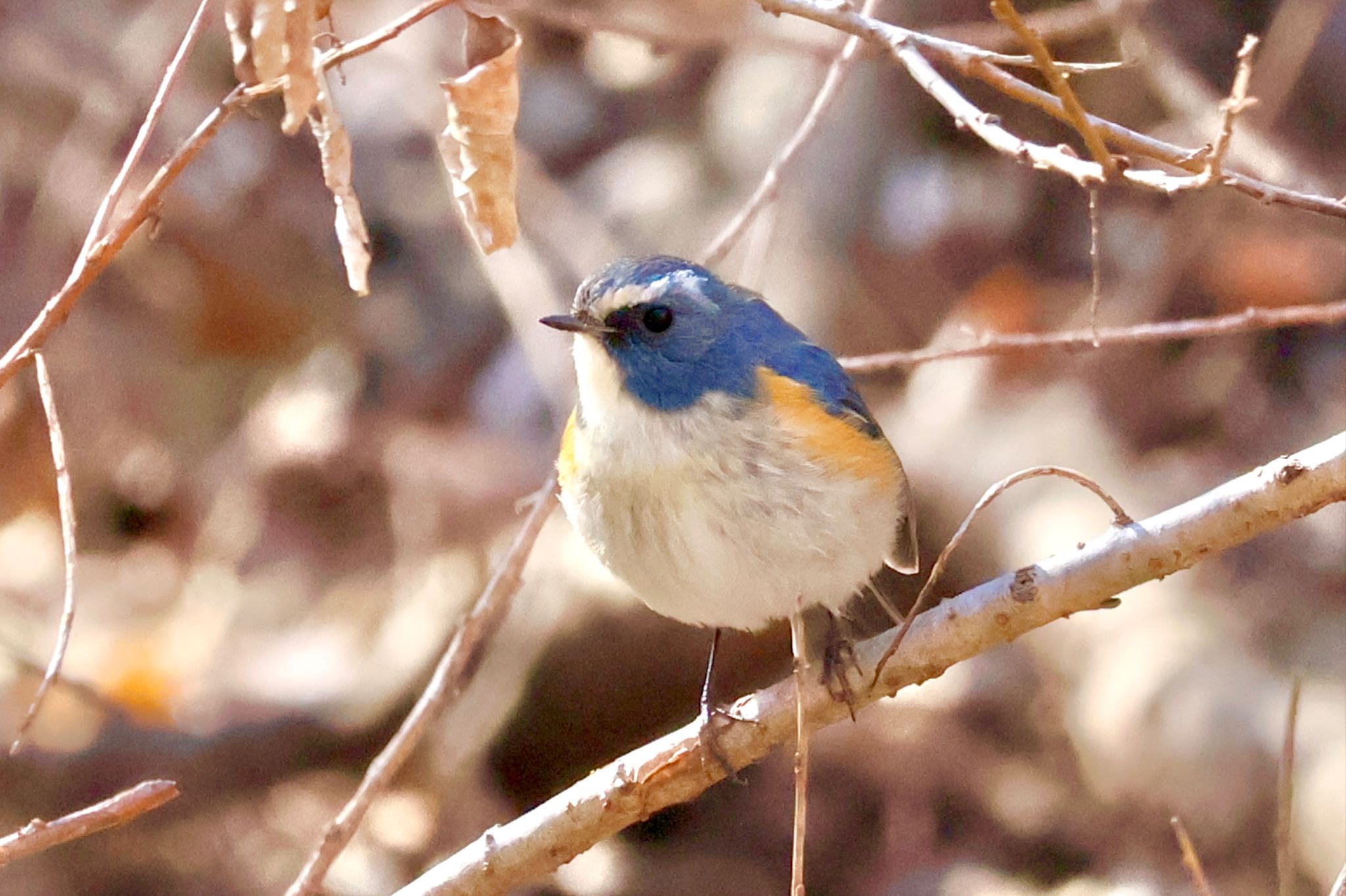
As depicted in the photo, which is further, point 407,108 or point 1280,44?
point 407,108

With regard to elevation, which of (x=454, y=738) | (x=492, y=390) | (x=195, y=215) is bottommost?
(x=454, y=738)

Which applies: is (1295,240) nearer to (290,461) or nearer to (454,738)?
(454,738)

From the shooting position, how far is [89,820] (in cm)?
162

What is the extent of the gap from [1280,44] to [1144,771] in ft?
9.71

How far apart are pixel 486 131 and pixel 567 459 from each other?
0.88 meters

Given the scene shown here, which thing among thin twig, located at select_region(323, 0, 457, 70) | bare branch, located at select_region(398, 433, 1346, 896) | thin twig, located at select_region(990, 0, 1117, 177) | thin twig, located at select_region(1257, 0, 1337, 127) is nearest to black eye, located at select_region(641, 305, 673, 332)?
bare branch, located at select_region(398, 433, 1346, 896)

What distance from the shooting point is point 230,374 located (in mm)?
6137

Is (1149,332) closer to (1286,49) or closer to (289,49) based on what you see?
(289,49)

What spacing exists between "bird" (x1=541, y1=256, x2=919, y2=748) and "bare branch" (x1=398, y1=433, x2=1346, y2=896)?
24 centimetres

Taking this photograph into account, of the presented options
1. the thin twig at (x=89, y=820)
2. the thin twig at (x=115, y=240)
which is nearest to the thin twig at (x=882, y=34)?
the thin twig at (x=115, y=240)

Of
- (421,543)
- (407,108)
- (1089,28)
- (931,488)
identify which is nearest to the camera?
(931,488)

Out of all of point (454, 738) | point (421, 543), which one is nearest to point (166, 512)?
point (421, 543)

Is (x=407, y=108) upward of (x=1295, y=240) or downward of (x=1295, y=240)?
upward

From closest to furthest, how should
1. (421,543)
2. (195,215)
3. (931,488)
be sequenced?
(931,488), (421,543), (195,215)
